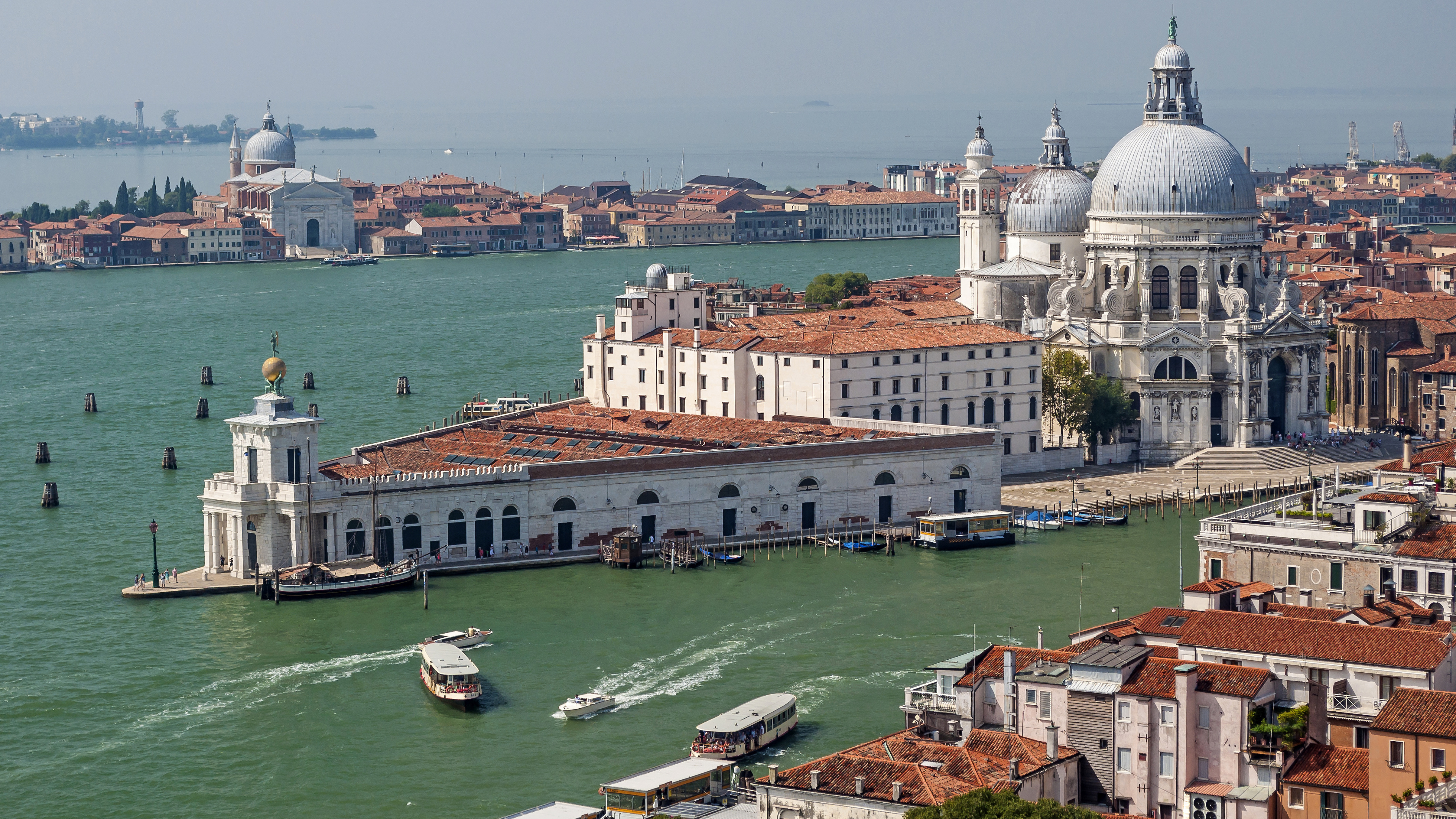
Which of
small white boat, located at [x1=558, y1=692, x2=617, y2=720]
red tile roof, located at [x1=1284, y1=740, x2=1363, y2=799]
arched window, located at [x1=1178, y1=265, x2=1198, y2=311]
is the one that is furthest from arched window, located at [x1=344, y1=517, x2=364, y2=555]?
arched window, located at [x1=1178, y1=265, x2=1198, y2=311]

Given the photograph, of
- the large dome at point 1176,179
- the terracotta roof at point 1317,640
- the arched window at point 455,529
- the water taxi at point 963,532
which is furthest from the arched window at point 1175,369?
the terracotta roof at point 1317,640

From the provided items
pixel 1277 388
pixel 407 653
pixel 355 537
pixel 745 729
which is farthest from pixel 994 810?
pixel 1277 388

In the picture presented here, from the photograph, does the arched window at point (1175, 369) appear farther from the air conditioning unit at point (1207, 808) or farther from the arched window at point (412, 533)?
the air conditioning unit at point (1207, 808)

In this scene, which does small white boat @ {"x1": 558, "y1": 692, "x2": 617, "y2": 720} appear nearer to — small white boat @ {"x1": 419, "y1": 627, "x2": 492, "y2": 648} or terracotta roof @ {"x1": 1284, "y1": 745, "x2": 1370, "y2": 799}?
small white boat @ {"x1": 419, "y1": 627, "x2": 492, "y2": 648}

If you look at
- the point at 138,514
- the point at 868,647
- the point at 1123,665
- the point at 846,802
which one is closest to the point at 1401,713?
the point at 1123,665

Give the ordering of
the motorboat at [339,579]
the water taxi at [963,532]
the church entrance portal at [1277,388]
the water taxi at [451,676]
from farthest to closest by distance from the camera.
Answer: the church entrance portal at [1277,388] < the water taxi at [963,532] < the motorboat at [339,579] < the water taxi at [451,676]

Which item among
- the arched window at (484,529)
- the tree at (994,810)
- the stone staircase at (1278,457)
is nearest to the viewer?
the tree at (994,810)
